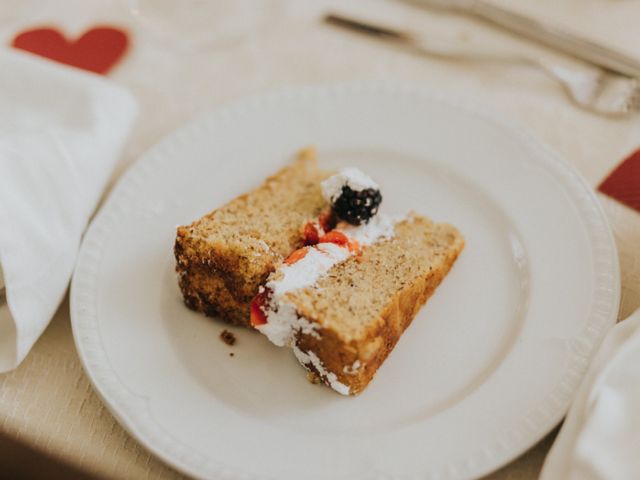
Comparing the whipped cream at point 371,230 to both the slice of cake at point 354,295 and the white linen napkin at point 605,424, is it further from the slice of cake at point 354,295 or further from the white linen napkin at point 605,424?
the white linen napkin at point 605,424

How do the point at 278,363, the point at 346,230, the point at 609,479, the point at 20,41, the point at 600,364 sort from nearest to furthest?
the point at 609,479
the point at 600,364
the point at 278,363
the point at 346,230
the point at 20,41

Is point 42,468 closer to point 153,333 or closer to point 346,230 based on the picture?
point 153,333

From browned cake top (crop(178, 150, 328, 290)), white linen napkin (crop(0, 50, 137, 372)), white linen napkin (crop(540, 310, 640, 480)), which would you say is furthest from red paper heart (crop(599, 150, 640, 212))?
white linen napkin (crop(0, 50, 137, 372))

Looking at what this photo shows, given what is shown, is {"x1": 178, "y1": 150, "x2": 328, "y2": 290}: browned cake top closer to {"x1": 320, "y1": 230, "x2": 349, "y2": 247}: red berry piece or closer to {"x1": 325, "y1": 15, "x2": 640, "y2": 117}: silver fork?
{"x1": 320, "y1": 230, "x2": 349, "y2": 247}: red berry piece

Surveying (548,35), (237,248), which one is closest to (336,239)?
(237,248)

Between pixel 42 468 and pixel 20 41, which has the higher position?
pixel 20 41

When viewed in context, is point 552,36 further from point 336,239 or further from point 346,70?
point 336,239

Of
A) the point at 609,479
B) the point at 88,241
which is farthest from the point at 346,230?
the point at 609,479

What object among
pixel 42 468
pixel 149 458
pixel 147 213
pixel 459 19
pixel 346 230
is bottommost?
pixel 42 468
